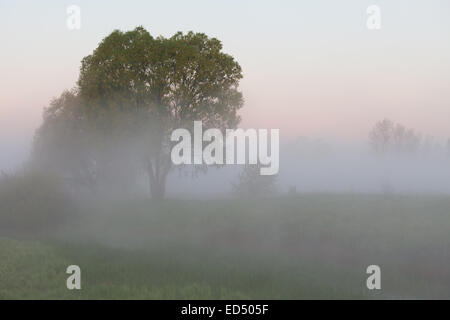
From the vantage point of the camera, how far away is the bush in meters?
32.4

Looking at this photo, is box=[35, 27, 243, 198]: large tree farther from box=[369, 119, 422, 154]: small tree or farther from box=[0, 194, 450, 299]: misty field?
box=[369, 119, 422, 154]: small tree

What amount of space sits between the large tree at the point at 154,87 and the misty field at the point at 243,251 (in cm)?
757

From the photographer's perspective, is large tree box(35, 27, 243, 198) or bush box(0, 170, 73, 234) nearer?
bush box(0, 170, 73, 234)

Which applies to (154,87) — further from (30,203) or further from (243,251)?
(243,251)

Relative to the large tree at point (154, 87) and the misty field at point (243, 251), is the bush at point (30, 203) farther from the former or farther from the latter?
the large tree at point (154, 87)

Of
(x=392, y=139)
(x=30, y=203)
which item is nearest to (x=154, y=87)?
(x=30, y=203)

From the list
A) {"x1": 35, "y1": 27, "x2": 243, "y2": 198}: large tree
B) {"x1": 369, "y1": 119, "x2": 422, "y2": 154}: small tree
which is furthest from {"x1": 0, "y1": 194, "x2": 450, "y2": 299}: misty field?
{"x1": 369, "y1": 119, "x2": 422, "y2": 154}: small tree

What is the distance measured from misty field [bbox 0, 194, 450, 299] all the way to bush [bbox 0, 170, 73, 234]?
1.90m

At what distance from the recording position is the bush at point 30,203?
32375mm

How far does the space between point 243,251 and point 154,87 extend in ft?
59.7

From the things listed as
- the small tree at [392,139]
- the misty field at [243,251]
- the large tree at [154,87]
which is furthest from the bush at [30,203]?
the small tree at [392,139]

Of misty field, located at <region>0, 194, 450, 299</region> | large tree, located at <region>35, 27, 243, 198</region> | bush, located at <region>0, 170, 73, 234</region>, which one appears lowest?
misty field, located at <region>0, 194, 450, 299</region>
